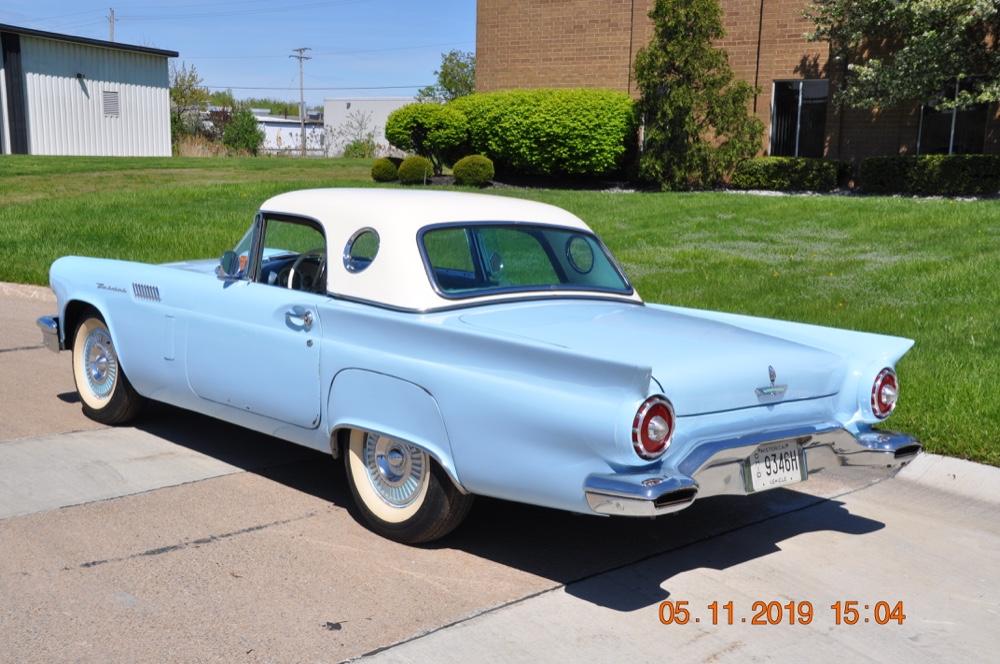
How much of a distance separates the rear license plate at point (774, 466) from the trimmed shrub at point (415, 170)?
1846cm

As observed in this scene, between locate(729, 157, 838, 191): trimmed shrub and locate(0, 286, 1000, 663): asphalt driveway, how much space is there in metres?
15.8

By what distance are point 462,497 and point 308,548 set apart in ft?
2.55

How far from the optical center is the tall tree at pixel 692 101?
21656 mm

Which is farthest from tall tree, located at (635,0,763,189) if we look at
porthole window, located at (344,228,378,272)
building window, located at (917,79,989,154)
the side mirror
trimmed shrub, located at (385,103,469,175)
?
porthole window, located at (344,228,378,272)

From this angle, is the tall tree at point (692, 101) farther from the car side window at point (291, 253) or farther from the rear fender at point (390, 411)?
the rear fender at point (390, 411)

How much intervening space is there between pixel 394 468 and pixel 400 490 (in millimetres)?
106

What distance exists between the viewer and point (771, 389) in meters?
4.65

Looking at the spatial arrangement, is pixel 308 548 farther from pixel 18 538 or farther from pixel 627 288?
pixel 627 288

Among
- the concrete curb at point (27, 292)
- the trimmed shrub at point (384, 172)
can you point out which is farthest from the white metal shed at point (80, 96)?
the concrete curb at point (27, 292)

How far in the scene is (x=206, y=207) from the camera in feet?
58.5

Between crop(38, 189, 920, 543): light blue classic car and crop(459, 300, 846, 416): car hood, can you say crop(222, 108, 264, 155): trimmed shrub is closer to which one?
crop(38, 189, 920, 543): light blue classic car

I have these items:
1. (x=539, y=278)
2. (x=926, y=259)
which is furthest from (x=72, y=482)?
(x=926, y=259)

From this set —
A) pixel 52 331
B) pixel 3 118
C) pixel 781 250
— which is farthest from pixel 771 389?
pixel 3 118
